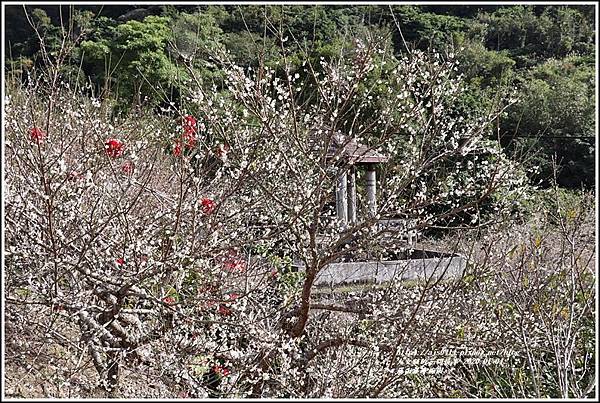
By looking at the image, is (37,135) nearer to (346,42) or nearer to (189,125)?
(189,125)

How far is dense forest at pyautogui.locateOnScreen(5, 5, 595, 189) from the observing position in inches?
112

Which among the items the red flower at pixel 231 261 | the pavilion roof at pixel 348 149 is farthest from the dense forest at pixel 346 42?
the red flower at pixel 231 261

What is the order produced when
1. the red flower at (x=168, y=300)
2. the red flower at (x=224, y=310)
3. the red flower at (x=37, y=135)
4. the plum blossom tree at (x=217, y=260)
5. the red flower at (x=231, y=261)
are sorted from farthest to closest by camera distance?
the red flower at (x=231, y=261), the red flower at (x=224, y=310), the red flower at (x=168, y=300), the plum blossom tree at (x=217, y=260), the red flower at (x=37, y=135)

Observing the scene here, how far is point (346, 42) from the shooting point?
3496 millimetres

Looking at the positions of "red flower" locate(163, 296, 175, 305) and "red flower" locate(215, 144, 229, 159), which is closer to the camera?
"red flower" locate(163, 296, 175, 305)

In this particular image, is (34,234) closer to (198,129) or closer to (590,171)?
(198,129)

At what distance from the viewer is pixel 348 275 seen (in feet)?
13.0

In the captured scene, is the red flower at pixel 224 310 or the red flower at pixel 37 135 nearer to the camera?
the red flower at pixel 37 135

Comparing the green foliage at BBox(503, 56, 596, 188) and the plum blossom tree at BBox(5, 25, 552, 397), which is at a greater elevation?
the plum blossom tree at BBox(5, 25, 552, 397)

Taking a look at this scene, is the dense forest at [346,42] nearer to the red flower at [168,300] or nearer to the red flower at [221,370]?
the red flower at [168,300]

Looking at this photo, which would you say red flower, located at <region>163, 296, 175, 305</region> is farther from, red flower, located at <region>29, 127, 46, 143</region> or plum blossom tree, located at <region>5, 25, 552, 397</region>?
red flower, located at <region>29, 127, 46, 143</region>

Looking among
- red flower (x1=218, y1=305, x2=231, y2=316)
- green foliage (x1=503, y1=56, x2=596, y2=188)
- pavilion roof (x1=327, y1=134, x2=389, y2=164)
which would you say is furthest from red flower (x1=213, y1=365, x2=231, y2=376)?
green foliage (x1=503, y1=56, x2=596, y2=188)

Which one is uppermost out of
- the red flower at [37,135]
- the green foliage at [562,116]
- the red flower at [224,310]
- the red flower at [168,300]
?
the red flower at [37,135]

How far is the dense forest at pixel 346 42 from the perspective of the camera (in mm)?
2857
